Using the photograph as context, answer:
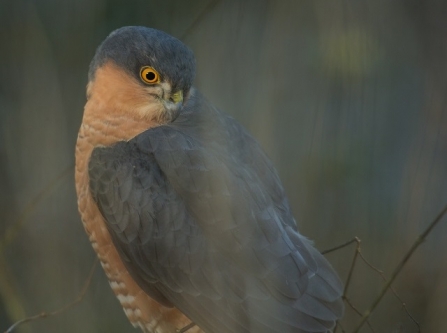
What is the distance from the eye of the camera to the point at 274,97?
212cm

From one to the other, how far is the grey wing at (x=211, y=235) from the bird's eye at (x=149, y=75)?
191 mm

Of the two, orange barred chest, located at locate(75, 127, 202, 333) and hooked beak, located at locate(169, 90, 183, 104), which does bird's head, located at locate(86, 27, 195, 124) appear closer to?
hooked beak, located at locate(169, 90, 183, 104)

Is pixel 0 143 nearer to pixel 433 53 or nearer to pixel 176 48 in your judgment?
pixel 176 48

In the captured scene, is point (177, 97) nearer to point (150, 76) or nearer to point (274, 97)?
point (150, 76)

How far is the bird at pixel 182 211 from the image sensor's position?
8.91 ft

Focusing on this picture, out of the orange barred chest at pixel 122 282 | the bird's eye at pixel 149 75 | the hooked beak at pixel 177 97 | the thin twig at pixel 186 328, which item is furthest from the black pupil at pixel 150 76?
the thin twig at pixel 186 328

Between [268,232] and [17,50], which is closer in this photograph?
[17,50]

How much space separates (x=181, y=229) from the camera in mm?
2812

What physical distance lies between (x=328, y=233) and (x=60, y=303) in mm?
937

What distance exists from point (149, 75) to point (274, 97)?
101cm

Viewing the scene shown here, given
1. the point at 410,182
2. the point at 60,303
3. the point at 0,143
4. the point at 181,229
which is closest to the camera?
the point at 410,182

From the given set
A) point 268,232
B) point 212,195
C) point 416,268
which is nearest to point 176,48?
point 212,195

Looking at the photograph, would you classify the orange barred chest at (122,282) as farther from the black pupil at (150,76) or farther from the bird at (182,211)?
the black pupil at (150,76)

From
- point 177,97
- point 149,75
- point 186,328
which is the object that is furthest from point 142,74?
point 186,328
